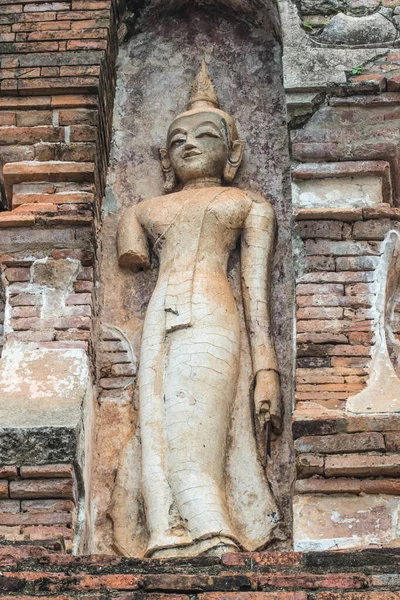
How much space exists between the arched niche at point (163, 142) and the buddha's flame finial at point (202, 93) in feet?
0.59

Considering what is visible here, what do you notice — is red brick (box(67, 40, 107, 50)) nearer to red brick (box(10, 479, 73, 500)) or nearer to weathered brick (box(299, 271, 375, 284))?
weathered brick (box(299, 271, 375, 284))

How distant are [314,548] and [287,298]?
179 cm

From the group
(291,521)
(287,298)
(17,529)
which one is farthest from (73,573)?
(287,298)

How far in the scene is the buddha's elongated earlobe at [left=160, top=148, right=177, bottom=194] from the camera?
27.5ft

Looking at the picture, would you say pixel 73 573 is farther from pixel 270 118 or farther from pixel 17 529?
pixel 270 118

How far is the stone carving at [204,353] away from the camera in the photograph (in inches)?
277

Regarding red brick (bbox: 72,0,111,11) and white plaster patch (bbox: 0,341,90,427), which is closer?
white plaster patch (bbox: 0,341,90,427)

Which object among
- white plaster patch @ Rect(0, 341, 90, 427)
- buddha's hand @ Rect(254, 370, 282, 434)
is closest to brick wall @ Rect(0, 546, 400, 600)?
white plaster patch @ Rect(0, 341, 90, 427)

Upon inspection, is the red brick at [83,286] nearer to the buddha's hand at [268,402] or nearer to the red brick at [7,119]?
the buddha's hand at [268,402]

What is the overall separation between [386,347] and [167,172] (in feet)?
6.31

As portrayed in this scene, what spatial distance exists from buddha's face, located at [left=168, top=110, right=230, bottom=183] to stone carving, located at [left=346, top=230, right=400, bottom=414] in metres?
1.23

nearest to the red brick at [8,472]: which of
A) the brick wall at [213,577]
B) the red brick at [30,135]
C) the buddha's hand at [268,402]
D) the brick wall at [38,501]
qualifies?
the brick wall at [38,501]

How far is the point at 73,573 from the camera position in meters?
5.73

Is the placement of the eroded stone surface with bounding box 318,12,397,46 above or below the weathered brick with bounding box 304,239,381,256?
above
